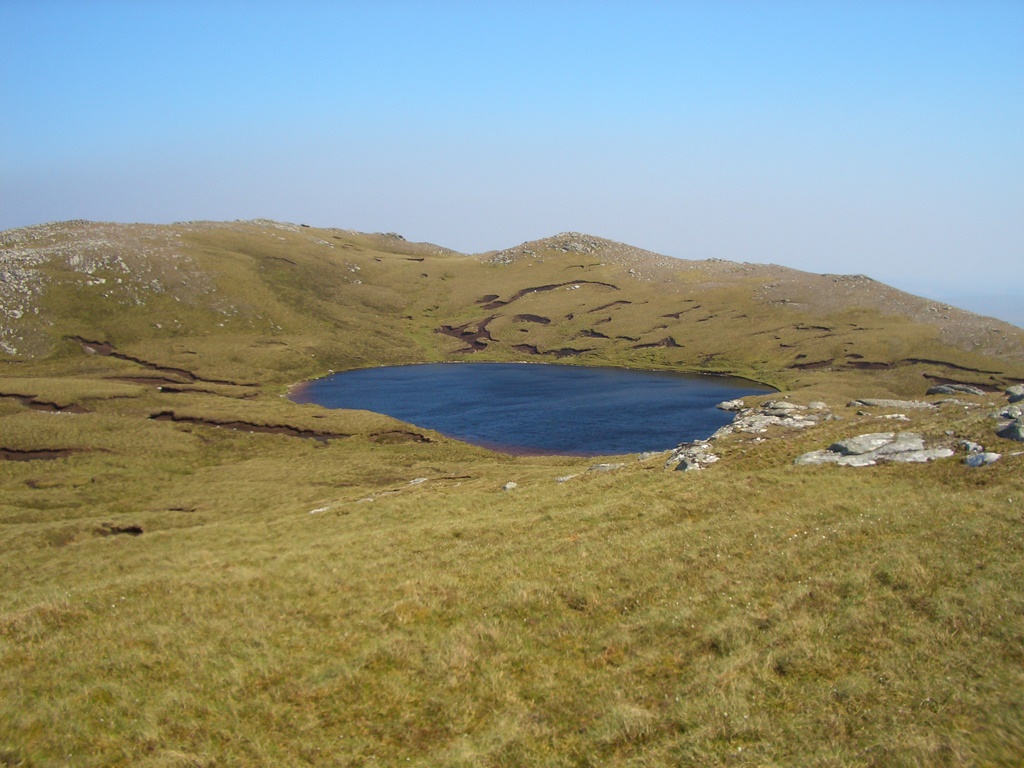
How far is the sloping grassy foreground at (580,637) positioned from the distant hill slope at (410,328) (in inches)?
4214

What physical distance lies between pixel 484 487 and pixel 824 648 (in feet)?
115

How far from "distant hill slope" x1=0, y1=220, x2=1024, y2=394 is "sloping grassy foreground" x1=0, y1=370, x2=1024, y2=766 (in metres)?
107

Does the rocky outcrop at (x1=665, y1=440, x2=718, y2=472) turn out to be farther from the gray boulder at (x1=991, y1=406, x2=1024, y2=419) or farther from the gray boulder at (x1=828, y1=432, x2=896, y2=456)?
the gray boulder at (x1=991, y1=406, x2=1024, y2=419)

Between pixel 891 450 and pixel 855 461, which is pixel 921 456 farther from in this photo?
pixel 855 461

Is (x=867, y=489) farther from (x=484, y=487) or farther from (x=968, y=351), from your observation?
(x=968, y=351)

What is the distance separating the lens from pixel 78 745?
1370 centimetres

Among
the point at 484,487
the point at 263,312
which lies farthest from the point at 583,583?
the point at 263,312

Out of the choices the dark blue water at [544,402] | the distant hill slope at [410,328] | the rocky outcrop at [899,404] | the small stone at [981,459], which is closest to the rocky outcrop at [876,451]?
the small stone at [981,459]

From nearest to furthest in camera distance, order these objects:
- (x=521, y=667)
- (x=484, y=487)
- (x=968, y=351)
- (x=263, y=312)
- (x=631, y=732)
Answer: (x=631, y=732) → (x=521, y=667) → (x=484, y=487) → (x=968, y=351) → (x=263, y=312)

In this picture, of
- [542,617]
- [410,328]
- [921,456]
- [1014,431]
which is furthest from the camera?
[410,328]

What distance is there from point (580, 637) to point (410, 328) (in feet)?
604

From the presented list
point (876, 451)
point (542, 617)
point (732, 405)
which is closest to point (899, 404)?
point (732, 405)

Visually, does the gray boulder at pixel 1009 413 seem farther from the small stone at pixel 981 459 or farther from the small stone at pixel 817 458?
the small stone at pixel 817 458

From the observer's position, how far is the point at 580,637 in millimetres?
18234
